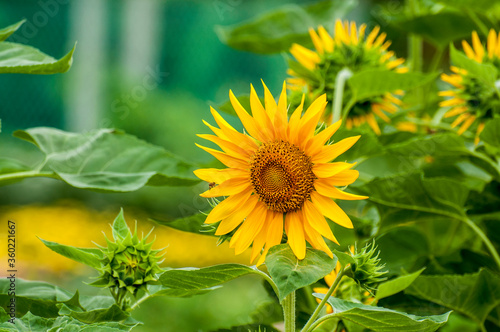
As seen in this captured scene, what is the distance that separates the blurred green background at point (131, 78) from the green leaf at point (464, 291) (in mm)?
2604

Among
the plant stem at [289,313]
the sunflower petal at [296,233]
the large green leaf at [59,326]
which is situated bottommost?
the large green leaf at [59,326]

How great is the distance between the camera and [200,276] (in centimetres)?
42

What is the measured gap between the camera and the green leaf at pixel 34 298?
0.50 m

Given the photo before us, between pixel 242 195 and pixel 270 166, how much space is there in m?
0.03

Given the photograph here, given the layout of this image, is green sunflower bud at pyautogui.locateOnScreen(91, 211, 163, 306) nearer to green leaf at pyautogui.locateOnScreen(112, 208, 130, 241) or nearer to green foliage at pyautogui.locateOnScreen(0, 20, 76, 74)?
green leaf at pyautogui.locateOnScreen(112, 208, 130, 241)

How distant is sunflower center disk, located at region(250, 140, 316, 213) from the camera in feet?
1.47

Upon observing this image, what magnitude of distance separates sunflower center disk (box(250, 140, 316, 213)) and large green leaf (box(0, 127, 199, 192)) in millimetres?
123

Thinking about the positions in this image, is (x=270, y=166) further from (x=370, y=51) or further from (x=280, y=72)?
(x=280, y=72)

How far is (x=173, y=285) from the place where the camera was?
0.43 m

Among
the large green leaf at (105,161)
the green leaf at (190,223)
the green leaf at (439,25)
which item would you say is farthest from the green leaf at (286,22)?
the green leaf at (190,223)

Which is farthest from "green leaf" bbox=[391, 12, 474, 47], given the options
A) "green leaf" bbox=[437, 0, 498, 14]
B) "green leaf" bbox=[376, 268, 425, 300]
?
"green leaf" bbox=[376, 268, 425, 300]

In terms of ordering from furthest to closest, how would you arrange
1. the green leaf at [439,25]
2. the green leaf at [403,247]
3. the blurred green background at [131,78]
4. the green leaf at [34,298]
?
A: the blurred green background at [131,78]
the green leaf at [439,25]
the green leaf at [403,247]
the green leaf at [34,298]

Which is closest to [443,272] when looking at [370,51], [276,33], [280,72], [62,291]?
[370,51]

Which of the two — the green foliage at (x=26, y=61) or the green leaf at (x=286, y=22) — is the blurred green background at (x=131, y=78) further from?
the green foliage at (x=26, y=61)
